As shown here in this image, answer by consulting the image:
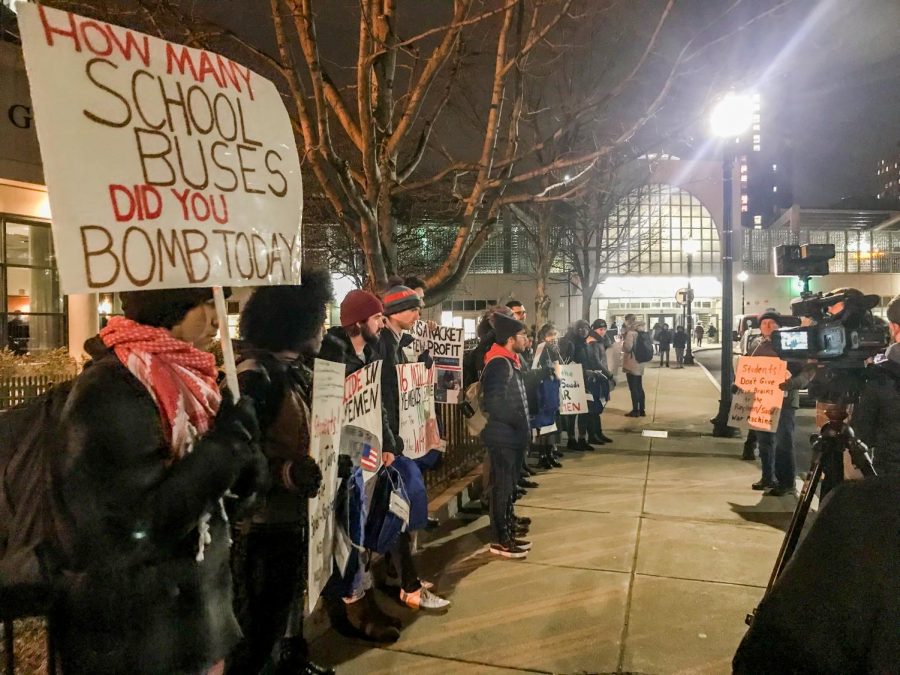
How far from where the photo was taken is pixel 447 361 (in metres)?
6.26

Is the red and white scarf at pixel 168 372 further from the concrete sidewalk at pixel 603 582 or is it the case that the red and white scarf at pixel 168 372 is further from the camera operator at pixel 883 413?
the camera operator at pixel 883 413

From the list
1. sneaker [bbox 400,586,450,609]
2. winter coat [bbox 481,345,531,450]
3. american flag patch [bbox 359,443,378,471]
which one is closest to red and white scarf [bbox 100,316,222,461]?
american flag patch [bbox 359,443,378,471]

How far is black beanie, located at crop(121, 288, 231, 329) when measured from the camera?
2055 millimetres

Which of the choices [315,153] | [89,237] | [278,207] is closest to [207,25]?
[315,153]

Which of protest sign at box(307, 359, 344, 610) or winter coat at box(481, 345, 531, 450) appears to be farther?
winter coat at box(481, 345, 531, 450)

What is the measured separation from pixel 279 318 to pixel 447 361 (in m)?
3.27

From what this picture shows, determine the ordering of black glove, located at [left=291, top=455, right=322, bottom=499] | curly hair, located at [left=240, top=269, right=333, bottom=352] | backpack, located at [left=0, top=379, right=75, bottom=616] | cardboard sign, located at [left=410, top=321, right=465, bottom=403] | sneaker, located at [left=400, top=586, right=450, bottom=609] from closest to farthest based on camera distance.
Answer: backpack, located at [left=0, top=379, right=75, bottom=616] < black glove, located at [left=291, top=455, right=322, bottom=499] < curly hair, located at [left=240, top=269, right=333, bottom=352] < sneaker, located at [left=400, top=586, right=450, bottom=609] < cardboard sign, located at [left=410, top=321, right=465, bottom=403]

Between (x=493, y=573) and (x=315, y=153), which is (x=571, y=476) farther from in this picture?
(x=315, y=153)

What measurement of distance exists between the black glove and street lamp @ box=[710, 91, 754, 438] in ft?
29.2

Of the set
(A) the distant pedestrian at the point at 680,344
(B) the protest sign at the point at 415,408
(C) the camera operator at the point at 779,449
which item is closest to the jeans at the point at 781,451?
(C) the camera operator at the point at 779,449

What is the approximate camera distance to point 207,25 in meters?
6.90

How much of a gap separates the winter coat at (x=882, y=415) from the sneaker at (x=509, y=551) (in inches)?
103

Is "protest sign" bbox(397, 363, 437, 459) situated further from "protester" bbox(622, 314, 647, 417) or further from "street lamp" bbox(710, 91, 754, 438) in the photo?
"protester" bbox(622, 314, 647, 417)

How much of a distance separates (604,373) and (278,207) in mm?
8597
